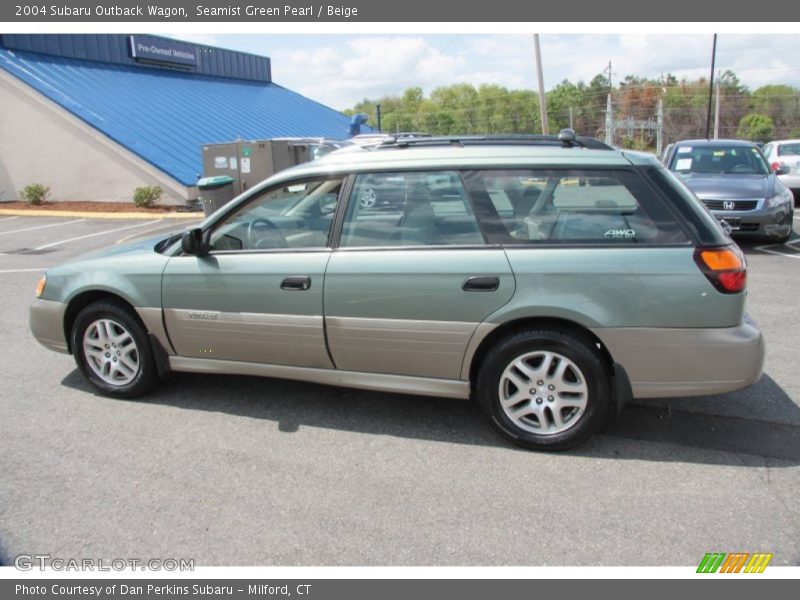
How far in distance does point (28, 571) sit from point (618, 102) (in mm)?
71262

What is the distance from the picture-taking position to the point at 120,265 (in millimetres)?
4219

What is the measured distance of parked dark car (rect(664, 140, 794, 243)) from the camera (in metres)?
8.73

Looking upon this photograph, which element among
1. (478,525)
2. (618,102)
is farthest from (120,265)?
(618,102)

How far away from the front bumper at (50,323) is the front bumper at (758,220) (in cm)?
826

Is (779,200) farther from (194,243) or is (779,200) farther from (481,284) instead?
(194,243)


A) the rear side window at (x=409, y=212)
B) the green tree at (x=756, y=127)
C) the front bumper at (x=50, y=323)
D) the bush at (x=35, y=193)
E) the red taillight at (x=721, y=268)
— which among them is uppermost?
the green tree at (x=756, y=127)

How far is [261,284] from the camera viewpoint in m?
3.82

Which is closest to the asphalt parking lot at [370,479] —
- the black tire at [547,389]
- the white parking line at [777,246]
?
the black tire at [547,389]

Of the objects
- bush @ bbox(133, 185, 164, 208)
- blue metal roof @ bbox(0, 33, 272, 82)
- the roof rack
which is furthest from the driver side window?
blue metal roof @ bbox(0, 33, 272, 82)

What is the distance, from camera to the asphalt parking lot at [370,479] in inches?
107

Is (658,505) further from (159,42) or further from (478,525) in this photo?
(159,42)

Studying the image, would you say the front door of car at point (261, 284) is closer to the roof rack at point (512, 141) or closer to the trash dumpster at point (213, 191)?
the roof rack at point (512, 141)

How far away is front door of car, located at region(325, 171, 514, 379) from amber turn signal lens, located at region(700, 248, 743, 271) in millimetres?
1014

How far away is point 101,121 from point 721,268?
19.1 meters
